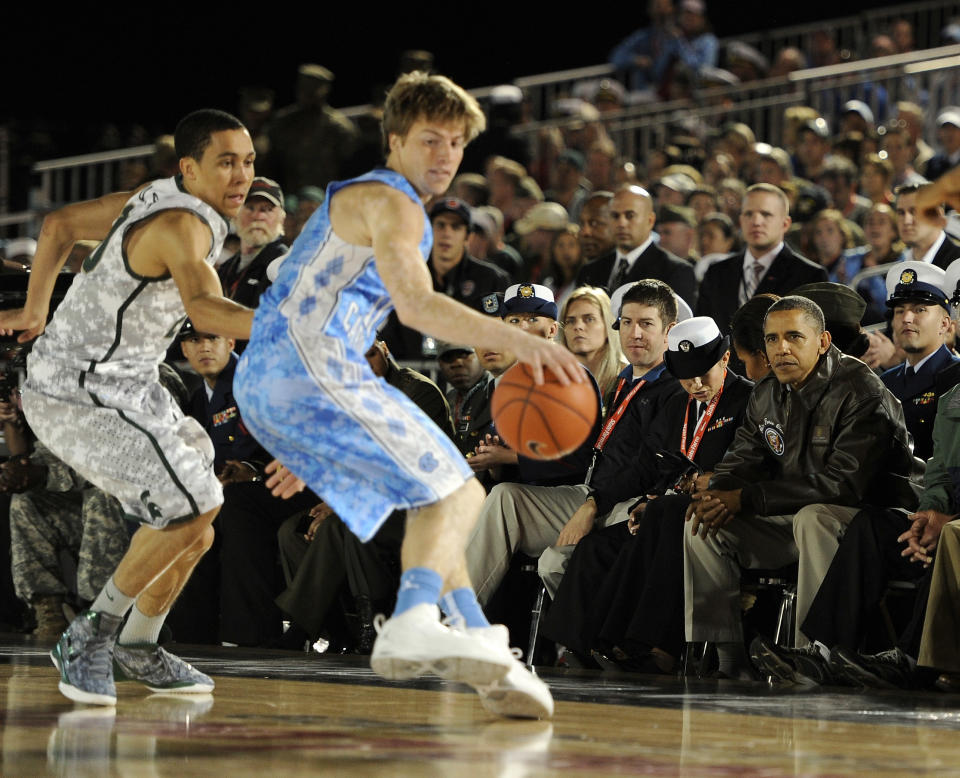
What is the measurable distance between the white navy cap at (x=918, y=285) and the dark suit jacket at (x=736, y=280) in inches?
41.1

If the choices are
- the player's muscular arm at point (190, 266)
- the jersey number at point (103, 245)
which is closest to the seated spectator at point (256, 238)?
the jersey number at point (103, 245)

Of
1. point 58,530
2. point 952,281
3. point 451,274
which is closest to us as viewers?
point 952,281

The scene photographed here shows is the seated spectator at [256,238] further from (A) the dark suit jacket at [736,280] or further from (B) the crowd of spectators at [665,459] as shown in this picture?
(A) the dark suit jacket at [736,280]

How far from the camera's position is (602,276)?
28.0 ft

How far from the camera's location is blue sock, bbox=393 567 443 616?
3846 millimetres

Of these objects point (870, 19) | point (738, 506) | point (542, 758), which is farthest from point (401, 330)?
point (870, 19)

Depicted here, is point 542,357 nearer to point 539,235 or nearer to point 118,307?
point 118,307

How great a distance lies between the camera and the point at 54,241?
16.2ft

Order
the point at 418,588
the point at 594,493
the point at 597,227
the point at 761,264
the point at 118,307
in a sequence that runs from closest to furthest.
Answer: the point at 418,588 → the point at 118,307 → the point at 594,493 → the point at 761,264 → the point at 597,227

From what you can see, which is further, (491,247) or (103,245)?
(491,247)

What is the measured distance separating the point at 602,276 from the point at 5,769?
5954 mm

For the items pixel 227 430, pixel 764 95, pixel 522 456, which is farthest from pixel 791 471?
pixel 764 95

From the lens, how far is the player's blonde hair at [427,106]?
403 cm

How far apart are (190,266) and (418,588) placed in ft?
4.17
